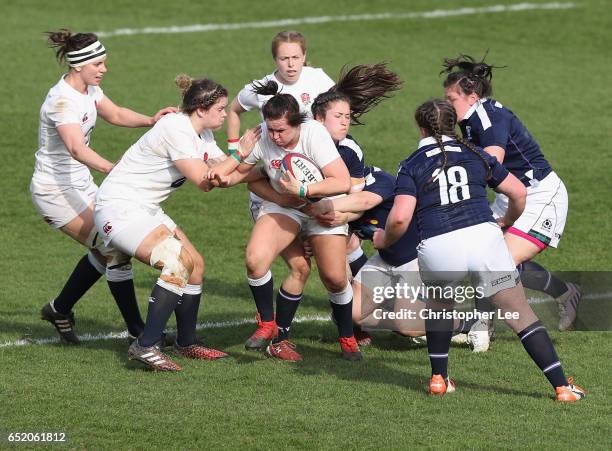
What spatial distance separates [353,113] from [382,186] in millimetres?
729

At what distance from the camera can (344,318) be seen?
928cm

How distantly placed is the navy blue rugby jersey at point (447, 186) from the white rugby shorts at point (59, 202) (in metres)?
3.07

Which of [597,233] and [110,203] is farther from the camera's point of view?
[597,233]

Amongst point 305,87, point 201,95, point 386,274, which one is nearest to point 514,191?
point 386,274

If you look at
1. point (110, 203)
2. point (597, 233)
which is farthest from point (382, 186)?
point (597, 233)

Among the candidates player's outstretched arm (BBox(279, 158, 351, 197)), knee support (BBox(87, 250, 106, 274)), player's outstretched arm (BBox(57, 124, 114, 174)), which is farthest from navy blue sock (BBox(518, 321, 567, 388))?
knee support (BBox(87, 250, 106, 274))

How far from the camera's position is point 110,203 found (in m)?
8.85

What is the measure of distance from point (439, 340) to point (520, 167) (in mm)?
2434

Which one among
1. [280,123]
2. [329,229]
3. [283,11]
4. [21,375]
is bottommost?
[21,375]

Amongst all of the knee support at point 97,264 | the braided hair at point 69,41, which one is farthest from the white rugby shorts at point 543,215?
the braided hair at point 69,41

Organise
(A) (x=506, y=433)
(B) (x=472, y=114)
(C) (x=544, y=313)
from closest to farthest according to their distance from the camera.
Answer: (A) (x=506, y=433)
(B) (x=472, y=114)
(C) (x=544, y=313)

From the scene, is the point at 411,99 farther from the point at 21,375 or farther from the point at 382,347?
the point at 21,375

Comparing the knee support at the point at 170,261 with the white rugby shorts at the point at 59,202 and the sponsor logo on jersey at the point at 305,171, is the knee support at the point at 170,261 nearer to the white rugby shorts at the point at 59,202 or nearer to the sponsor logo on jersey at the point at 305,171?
the sponsor logo on jersey at the point at 305,171

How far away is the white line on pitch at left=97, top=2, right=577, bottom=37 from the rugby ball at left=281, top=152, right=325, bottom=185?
1433 centimetres
